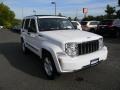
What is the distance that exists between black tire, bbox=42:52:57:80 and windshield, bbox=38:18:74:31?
4.41 feet

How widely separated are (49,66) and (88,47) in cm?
131

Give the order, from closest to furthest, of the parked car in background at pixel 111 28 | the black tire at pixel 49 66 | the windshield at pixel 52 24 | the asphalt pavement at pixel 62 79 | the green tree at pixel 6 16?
1. the asphalt pavement at pixel 62 79
2. the black tire at pixel 49 66
3. the windshield at pixel 52 24
4. the parked car in background at pixel 111 28
5. the green tree at pixel 6 16

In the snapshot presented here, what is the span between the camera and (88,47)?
6691 mm

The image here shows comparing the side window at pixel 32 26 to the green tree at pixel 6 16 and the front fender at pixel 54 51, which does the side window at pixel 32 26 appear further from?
the green tree at pixel 6 16

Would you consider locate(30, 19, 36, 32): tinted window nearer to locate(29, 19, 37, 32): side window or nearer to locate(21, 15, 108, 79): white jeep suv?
locate(29, 19, 37, 32): side window

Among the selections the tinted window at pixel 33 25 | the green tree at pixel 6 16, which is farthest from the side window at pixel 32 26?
the green tree at pixel 6 16

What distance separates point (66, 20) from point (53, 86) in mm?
3444

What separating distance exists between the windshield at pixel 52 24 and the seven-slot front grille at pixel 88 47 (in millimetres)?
1784

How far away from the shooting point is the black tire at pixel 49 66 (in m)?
6.67

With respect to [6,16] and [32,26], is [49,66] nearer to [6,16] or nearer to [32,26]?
[32,26]

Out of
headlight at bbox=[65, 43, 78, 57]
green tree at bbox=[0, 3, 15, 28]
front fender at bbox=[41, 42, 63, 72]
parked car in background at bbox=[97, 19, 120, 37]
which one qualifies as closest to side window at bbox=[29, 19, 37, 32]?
front fender at bbox=[41, 42, 63, 72]

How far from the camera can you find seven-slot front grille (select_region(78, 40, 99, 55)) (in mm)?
6500

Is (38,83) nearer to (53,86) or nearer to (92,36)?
(53,86)

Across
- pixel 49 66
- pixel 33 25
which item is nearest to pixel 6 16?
pixel 33 25
